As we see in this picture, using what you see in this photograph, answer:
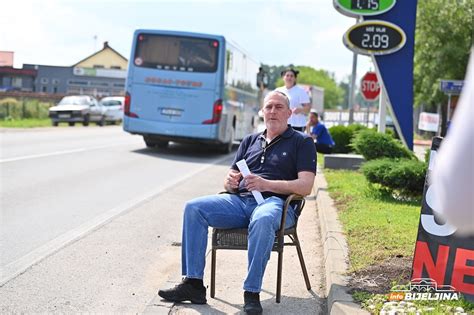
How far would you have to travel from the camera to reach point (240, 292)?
5367 mm

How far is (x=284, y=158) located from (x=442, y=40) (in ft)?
93.0

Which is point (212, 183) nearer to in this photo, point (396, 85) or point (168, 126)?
point (396, 85)

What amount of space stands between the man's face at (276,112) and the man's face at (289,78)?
16.8 feet

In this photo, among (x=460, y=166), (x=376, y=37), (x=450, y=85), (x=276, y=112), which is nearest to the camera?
(x=460, y=166)

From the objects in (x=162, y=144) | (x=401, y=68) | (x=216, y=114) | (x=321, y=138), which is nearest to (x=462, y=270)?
(x=401, y=68)

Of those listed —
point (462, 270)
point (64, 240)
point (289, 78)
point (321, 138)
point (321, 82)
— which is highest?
point (321, 82)

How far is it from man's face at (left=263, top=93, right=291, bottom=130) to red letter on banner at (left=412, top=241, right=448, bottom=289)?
1496mm

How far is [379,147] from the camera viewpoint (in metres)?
10.6

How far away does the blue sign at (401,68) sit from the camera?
40.4 ft

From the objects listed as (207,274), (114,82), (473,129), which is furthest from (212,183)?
(114,82)

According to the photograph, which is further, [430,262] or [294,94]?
[294,94]

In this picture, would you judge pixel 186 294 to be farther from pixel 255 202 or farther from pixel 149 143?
pixel 149 143

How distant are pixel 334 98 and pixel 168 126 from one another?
134096mm

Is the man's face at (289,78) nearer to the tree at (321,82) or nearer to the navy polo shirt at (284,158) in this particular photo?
the navy polo shirt at (284,158)
